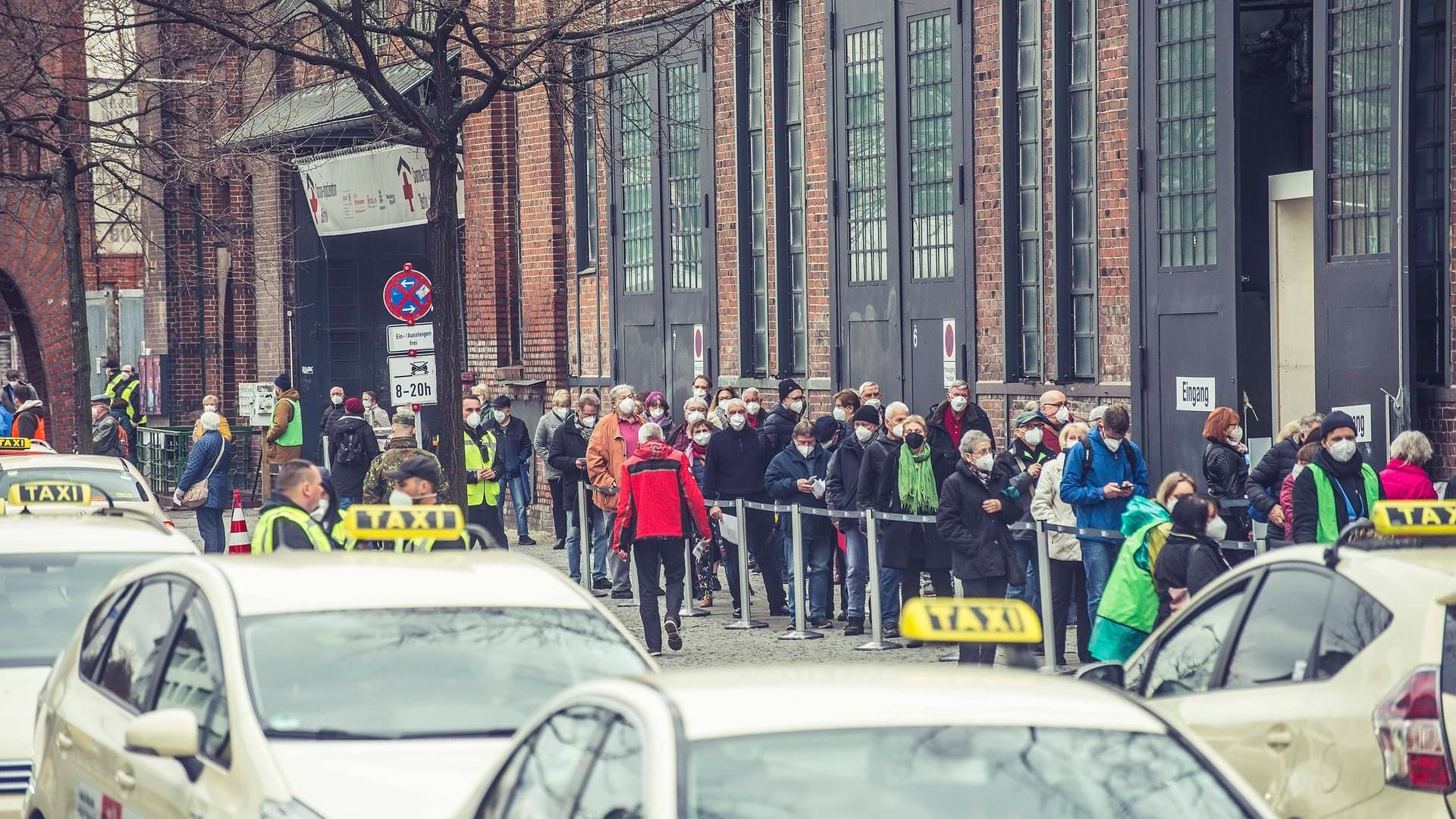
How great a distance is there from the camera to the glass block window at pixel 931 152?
19.6 meters

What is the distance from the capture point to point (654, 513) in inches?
559

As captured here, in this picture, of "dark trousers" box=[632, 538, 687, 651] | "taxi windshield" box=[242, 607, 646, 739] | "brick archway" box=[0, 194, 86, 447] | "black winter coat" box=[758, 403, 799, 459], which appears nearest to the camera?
"taxi windshield" box=[242, 607, 646, 739]

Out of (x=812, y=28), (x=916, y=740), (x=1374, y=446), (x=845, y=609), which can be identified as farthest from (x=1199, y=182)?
(x=916, y=740)

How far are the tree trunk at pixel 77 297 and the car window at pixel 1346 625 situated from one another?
20231 millimetres

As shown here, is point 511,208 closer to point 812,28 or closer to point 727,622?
point 812,28

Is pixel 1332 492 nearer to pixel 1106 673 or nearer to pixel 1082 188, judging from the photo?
pixel 1106 673

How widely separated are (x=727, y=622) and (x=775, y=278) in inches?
263

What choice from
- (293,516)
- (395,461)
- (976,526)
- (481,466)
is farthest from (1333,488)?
(481,466)

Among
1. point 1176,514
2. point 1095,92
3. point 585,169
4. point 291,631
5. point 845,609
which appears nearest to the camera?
point 291,631

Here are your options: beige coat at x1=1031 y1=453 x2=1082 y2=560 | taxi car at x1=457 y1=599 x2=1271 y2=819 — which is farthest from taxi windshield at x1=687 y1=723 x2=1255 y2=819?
beige coat at x1=1031 y1=453 x2=1082 y2=560

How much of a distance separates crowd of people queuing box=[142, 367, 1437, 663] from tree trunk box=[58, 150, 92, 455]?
540 centimetres

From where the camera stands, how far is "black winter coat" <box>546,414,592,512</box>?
A: 19.2m

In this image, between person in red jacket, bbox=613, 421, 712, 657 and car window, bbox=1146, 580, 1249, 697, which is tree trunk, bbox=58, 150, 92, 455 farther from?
car window, bbox=1146, 580, 1249, 697

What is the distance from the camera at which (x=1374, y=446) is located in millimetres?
14727
